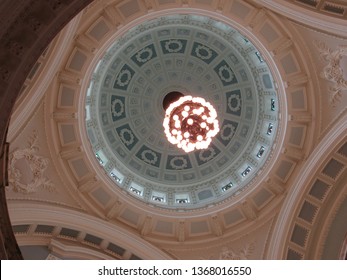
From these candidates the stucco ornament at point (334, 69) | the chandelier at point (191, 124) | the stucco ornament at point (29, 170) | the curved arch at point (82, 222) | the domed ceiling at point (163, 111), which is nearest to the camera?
the curved arch at point (82, 222)

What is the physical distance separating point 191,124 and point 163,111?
15.3 feet

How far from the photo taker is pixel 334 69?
15320 millimetres

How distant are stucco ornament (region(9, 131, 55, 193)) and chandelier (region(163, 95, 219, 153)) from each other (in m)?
4.29

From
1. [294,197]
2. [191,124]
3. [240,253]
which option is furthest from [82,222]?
[294,197]

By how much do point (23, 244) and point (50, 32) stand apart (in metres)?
8.26

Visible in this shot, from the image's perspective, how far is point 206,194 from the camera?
1933 centimetres

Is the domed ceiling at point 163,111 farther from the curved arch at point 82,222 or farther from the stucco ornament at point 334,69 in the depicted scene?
the stucco ornament at point 334,69

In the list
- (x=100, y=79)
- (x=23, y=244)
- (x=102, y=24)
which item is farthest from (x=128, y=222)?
(x=102, y=24)

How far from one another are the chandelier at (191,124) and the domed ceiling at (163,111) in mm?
2905

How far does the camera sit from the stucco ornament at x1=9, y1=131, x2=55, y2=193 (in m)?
14.4

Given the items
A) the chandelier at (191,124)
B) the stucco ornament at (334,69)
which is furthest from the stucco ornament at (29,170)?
the stucco ornament at (334,69)

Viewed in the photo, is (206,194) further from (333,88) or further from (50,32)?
(50,32)

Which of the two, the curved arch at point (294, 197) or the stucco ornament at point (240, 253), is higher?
the curved arch at point (294, 197)

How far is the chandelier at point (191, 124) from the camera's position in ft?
52.1
